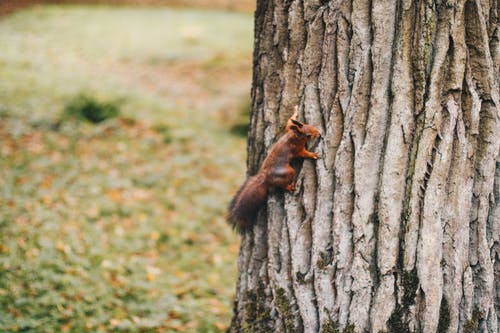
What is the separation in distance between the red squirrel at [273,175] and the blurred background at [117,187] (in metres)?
1.46

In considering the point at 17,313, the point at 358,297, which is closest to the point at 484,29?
the point at 358,297

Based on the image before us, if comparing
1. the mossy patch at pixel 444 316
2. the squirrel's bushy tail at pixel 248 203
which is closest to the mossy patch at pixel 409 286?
the mossy patch at pixel 444 316

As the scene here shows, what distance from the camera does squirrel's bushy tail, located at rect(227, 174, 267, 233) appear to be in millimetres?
2168

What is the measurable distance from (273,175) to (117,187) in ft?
11.6

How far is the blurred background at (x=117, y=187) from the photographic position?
3436 mm

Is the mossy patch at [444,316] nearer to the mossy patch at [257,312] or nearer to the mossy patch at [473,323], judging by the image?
the mossy patch at [473,323]

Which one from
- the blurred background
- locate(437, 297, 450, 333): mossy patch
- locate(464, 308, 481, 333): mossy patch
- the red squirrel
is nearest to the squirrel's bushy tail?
the red squirrel

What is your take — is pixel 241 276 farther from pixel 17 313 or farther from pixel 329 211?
pixel 17 313

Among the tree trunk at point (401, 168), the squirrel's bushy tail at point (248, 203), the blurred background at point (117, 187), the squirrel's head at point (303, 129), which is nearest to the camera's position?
the tree trunk at point (401, 168)

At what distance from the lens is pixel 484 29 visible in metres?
1.79

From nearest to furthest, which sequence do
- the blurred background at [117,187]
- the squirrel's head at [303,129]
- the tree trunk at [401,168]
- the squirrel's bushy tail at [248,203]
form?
1. the tree trunk at [401,168]
2. the squirrel's head at [303,129]
3. the squirrel's bushy tail at [248,203]
4. the blurred background at [117,187]

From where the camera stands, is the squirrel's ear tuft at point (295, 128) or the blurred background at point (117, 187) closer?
the squirrel's ear tuft at point (295, 128)

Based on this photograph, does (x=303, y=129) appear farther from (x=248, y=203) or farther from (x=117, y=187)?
(x=117, y=187)

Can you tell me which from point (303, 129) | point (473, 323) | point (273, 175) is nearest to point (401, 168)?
point (303, 129)
